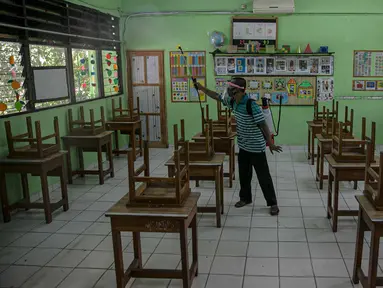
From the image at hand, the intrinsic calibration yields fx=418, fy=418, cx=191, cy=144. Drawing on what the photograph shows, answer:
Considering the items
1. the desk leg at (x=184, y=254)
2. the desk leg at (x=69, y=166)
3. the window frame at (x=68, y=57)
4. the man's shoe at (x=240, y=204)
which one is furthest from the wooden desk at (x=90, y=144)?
the desk leg at (x=184, y=254)

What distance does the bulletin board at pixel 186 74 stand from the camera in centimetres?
825

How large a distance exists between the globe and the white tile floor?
362 cm

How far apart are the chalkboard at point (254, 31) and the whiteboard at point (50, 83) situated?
137 inches

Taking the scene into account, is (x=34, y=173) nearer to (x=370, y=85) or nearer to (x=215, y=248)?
(x=215, y=248)

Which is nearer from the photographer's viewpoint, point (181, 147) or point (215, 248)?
point (181, 147)

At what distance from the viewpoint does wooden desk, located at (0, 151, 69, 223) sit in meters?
4.43

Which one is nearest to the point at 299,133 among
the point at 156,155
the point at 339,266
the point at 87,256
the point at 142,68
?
the point at 156,155

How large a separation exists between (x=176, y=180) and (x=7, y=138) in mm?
2595

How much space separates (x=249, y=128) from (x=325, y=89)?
4.14m

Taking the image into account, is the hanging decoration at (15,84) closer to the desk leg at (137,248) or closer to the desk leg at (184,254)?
the desk leg at (137,248)

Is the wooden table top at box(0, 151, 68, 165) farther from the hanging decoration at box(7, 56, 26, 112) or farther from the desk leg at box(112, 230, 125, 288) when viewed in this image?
the desk leg at box(112, 230, 125, 288)

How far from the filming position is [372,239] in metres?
2.71

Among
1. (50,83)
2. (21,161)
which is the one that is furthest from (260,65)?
(21,161)

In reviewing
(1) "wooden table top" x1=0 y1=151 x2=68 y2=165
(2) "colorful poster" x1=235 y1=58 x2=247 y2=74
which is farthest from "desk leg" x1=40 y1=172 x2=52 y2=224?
(2) "colorful poster" x1=235 y1=58 x2=247 y2=74
